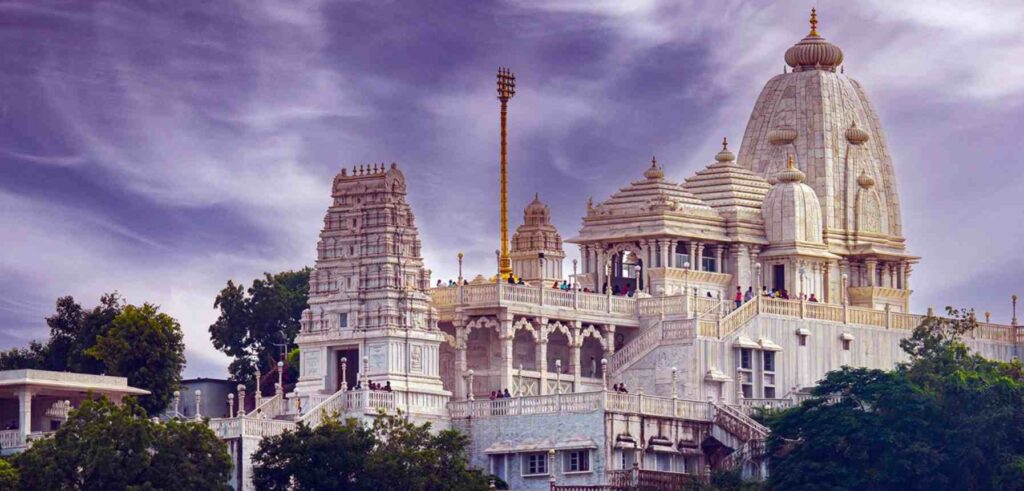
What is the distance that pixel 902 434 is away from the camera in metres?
106

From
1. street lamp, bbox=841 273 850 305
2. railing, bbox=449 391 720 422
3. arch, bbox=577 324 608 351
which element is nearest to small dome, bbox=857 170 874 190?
street lamp, bbox=841 273 850 305

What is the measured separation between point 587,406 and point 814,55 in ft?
117

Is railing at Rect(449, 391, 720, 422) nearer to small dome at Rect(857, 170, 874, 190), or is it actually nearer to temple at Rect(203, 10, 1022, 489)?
temple at Rect(203, 10, 1022, 489)

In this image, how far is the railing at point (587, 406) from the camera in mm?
107438

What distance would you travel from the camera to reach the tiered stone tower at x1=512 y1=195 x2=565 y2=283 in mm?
133625

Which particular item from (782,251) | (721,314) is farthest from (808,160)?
(721,314)

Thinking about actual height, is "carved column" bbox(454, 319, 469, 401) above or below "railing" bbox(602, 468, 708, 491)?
above

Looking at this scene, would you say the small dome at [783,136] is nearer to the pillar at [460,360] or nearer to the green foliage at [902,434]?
the pillar at [460,360]

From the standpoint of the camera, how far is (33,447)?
3905 inches

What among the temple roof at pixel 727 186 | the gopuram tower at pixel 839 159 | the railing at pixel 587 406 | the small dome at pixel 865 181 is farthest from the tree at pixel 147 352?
the small dome at pixel 865 181

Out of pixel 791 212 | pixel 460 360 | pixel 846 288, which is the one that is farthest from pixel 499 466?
pixel 846 288

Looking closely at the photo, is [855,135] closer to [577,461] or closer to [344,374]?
[577,461]

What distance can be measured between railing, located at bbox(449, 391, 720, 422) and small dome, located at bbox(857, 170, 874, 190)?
84.2 ft

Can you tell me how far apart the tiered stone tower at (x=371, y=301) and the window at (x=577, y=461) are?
5393 millimetres
